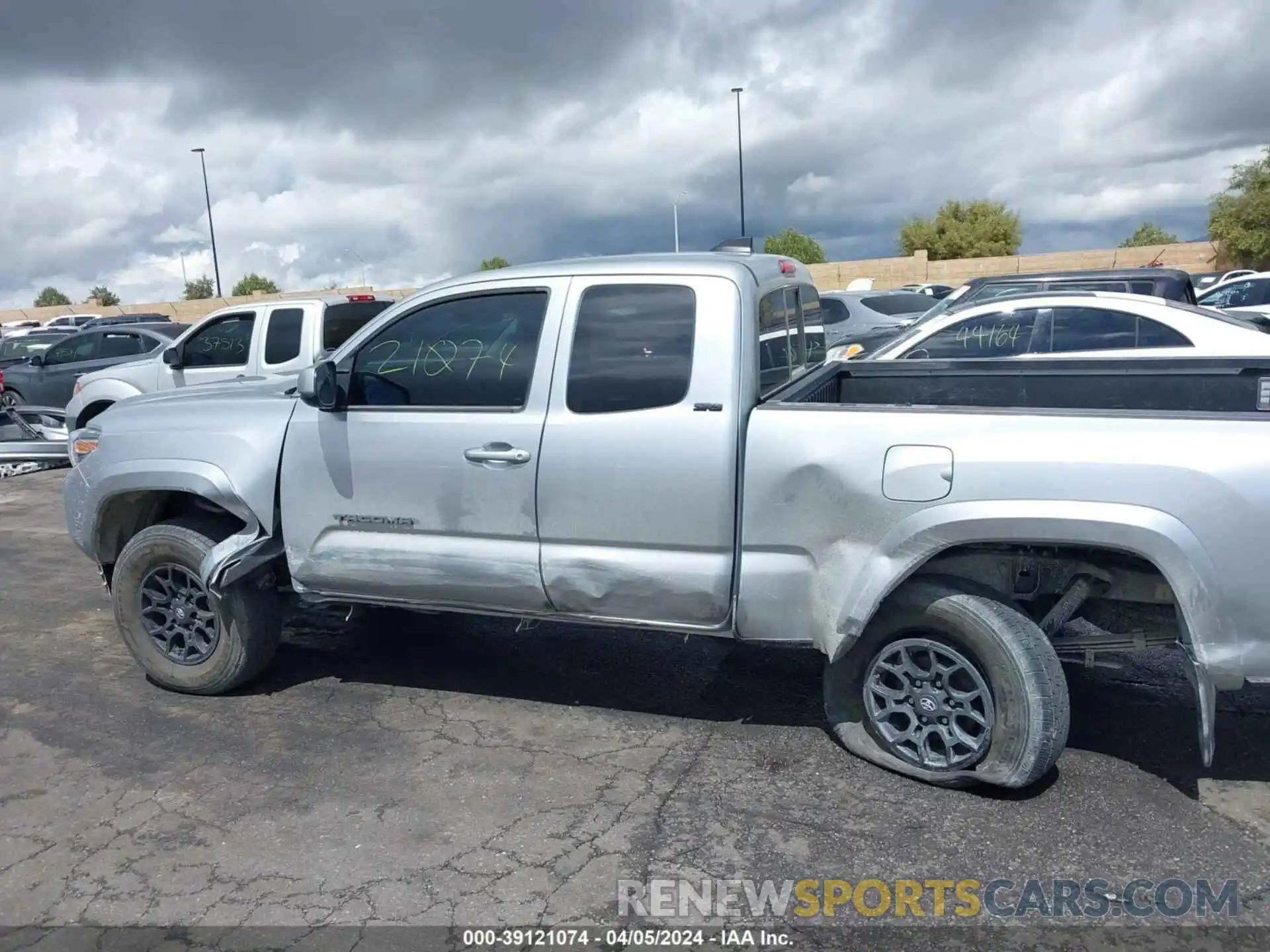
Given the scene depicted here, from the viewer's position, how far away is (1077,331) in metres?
8.37

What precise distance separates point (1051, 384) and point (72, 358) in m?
15.0

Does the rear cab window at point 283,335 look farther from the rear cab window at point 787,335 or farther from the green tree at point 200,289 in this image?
the green tree at point 200,289

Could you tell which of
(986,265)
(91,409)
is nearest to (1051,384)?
(91,409)

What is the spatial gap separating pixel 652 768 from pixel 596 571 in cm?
83

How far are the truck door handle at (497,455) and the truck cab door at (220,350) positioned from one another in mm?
6405

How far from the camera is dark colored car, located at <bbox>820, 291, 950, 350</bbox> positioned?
14266 mm

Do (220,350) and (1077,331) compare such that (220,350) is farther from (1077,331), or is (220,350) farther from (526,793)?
(1077,331)

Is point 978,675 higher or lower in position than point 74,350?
lower

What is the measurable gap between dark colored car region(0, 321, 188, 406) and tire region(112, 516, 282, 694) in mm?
11171

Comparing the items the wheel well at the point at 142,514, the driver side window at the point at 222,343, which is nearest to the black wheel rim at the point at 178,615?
the wheel well at the point at 142,514

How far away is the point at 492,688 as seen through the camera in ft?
17.0

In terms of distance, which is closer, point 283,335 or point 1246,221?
point 283,335

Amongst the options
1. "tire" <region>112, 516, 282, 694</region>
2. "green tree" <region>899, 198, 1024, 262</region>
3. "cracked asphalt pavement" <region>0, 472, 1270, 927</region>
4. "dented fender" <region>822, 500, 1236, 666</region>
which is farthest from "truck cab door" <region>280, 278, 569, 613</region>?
"green tree" <region>899, 198, 1024, 262</region>

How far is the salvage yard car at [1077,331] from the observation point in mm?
7809
